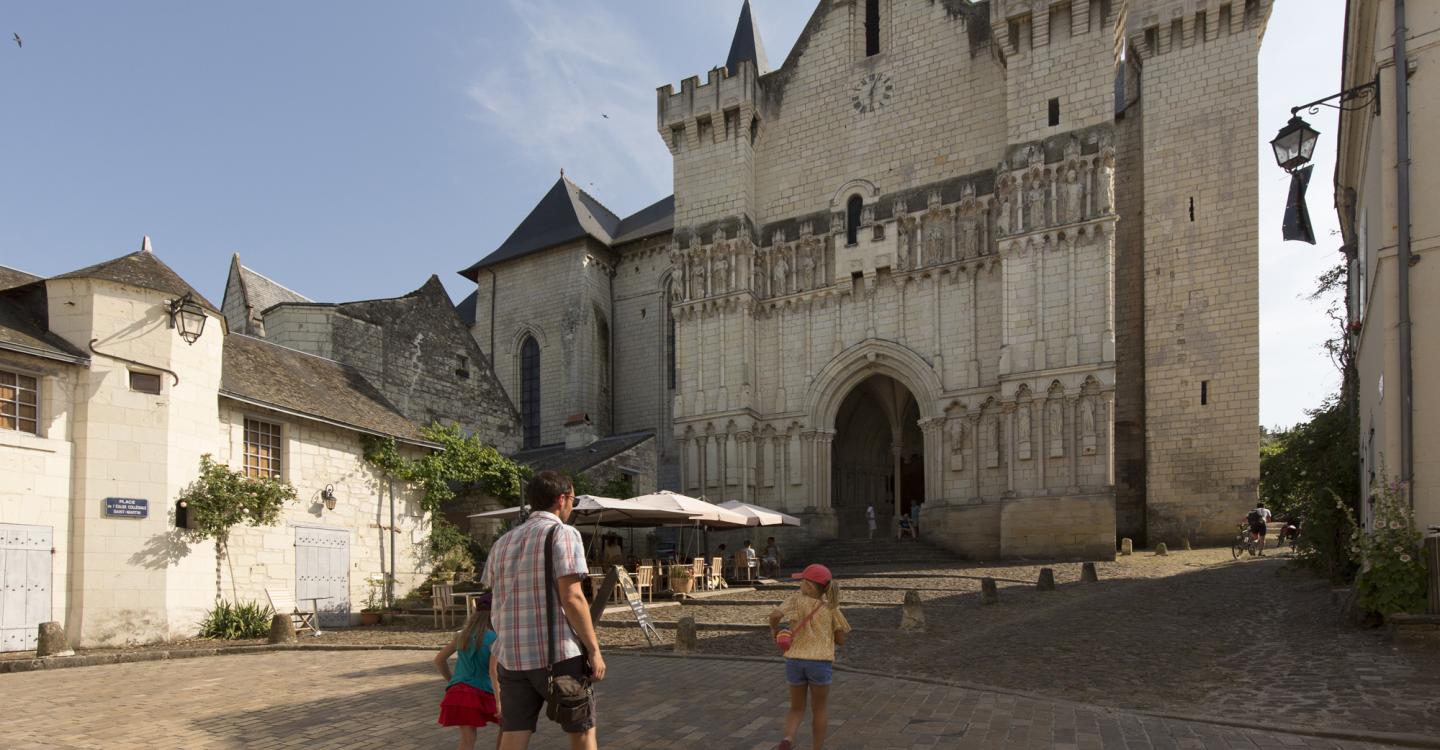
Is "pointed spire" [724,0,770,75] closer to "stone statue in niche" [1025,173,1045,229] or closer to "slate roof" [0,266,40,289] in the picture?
"stone statue in niche" [1025,173,1045,229]

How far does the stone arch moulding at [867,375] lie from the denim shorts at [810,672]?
18717 millimetres

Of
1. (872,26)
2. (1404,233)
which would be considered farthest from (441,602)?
(872,26)

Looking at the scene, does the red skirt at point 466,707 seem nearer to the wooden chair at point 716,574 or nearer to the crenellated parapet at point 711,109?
the wooden chair at point 716,574

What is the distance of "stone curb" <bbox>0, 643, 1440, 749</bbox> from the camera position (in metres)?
5.43

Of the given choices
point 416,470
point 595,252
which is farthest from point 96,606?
point 595,252

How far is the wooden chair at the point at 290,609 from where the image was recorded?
1312cm

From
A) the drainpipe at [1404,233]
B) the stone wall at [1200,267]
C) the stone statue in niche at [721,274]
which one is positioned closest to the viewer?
the drainpipe at [1404,233]

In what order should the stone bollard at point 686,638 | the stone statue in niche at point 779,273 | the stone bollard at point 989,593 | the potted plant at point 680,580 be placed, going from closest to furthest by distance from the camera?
the stone bollard at point 686,638
the stone bollard at point 989,593
the potted plant at point 680,580
the stone statue in niche at point 779,273

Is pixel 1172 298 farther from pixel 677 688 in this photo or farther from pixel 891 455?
pixel 677 688

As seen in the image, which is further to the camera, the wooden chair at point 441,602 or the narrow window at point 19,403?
the wooden chair at point 441,602

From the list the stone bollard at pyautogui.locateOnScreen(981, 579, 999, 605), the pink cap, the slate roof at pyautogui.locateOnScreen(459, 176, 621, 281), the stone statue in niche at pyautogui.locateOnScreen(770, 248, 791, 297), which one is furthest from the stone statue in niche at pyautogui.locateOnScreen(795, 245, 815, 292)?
the pink cap

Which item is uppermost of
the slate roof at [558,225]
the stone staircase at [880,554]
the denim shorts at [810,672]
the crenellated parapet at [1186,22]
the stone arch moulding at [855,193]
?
the crenellated parapet at [1186,22]

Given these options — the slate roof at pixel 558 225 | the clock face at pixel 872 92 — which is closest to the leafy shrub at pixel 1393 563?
the clock face at pixel 872 92

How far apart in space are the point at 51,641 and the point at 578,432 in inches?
782
